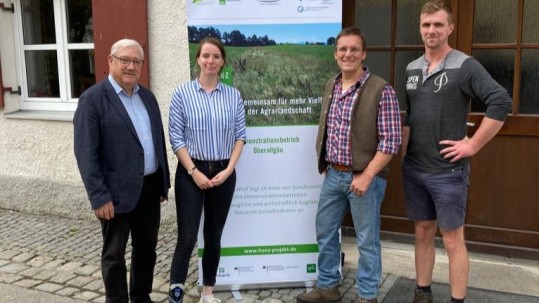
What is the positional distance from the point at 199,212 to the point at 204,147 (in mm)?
419

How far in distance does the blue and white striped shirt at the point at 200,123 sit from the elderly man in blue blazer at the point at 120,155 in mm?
120

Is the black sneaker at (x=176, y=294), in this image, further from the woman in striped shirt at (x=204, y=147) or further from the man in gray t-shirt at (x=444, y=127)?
the man in gray t-shirt at (x=444, y=127)

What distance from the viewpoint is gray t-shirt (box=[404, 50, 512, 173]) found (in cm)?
275

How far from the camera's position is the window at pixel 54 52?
550cm

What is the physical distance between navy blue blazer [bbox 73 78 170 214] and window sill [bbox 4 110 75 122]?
2.74 meters

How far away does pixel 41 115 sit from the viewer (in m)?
5.56

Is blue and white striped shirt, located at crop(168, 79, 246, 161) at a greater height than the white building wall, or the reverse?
blue and white striped shirt, located at crop(168, 79, 246, 161)

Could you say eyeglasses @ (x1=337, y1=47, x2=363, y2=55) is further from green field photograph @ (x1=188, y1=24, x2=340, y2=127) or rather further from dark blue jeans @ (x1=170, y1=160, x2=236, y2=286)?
dark blue jeans @ (x1=170, y1=160, x2=236, y2=286)

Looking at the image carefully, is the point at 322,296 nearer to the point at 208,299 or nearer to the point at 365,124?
the point at 208,299

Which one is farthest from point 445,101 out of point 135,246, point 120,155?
point 135,246

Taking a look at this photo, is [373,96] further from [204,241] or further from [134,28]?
[134,28]

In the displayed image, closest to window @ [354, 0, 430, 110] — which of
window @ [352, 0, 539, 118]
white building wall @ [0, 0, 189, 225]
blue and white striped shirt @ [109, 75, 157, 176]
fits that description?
window @ [352, 0, 539, 118]

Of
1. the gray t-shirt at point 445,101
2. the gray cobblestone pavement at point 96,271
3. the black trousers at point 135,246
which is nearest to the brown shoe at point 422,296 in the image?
the gray cobblestone pavement at point 96,271

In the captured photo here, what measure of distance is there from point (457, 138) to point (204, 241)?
1.69 metres
